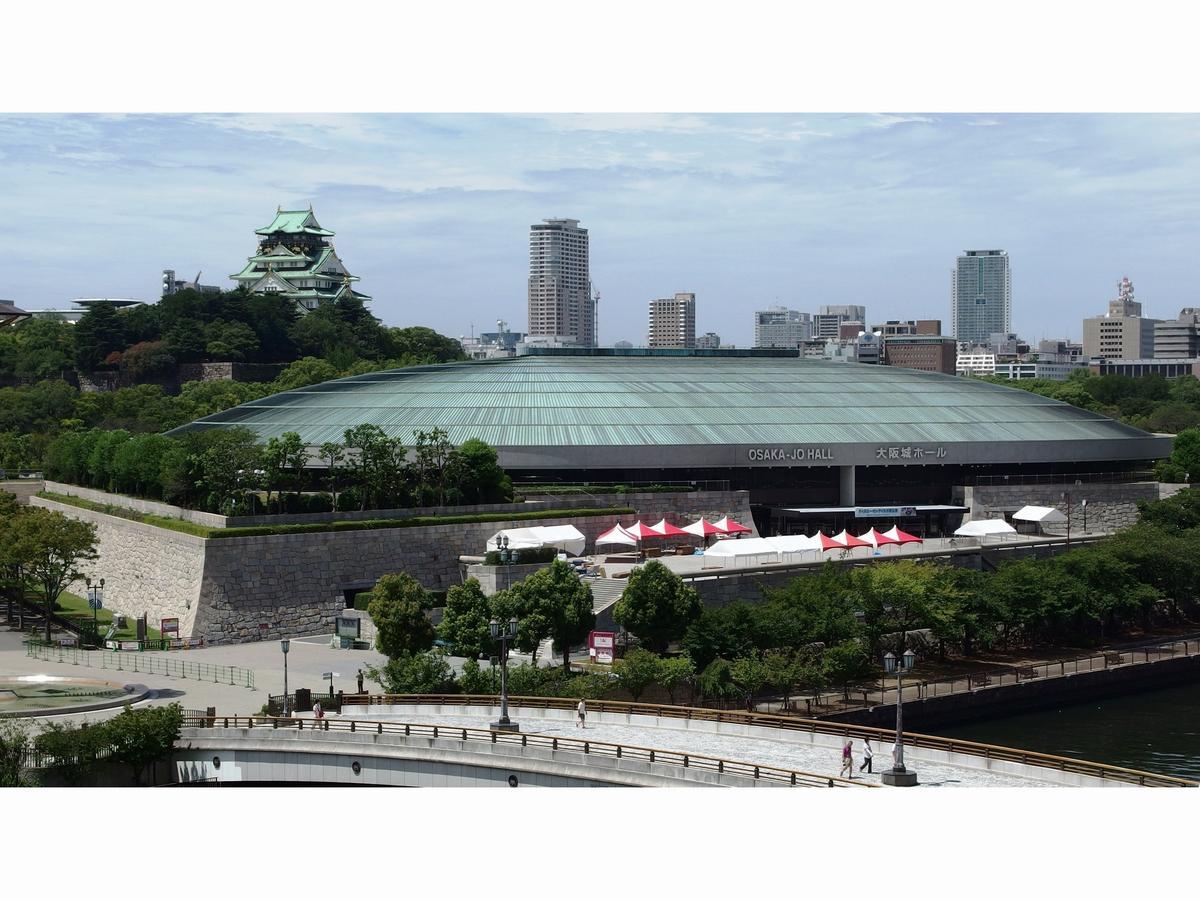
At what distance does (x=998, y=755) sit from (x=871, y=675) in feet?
60.7

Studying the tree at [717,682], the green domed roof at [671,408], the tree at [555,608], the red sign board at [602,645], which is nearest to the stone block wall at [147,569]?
the green domed roof at [671,408]

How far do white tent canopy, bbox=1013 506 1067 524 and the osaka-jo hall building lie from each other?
3169 mm

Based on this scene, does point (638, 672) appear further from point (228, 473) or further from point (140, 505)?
point (140, 505)

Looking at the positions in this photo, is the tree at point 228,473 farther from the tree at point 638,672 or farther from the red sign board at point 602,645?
the tree at point 638,672

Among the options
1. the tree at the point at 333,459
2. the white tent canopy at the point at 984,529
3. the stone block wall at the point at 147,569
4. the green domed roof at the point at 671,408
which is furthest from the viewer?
the green domed roof at the point at 671,408

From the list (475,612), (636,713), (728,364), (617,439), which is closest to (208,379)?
(728,364)

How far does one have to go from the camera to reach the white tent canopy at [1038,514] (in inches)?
3275

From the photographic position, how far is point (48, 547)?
6406cm

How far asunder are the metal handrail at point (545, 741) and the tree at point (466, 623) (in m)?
9.47

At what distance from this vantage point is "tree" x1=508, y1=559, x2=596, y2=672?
56.0 meters

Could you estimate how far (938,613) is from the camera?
61.5 m

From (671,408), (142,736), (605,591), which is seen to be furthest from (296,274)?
(142,736)

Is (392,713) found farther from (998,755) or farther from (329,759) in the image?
(998,755)

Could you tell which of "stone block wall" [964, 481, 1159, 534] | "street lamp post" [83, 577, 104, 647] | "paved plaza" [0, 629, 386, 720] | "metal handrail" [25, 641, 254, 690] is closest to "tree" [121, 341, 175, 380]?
"street lamp post" [83, 577, 104, 647]
